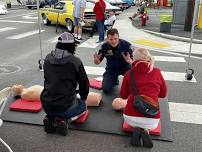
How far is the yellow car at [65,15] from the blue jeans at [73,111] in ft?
34.5

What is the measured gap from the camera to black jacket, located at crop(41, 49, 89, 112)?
4793 millimetres

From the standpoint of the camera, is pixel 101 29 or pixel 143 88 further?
pixel 101 29

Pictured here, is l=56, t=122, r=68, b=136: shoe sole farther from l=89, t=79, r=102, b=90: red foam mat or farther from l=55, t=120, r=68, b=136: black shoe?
l=89, t=79, r=102, b=90: red foam mat

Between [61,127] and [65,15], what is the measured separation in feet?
39.9

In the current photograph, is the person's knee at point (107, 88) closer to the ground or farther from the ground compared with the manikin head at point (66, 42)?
closer to the ground

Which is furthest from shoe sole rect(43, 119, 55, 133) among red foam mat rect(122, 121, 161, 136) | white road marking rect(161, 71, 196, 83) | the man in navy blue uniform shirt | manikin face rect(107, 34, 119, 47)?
white road marking rect(161, 71, 196, 83)

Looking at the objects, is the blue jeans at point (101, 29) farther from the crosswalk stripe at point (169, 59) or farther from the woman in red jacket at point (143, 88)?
the woman in red jacket at point (143, 88)

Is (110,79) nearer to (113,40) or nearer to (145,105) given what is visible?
(113,40)

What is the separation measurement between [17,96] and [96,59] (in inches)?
67.6

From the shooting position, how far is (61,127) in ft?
16.3

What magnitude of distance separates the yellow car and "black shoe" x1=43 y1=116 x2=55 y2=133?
1076 cm

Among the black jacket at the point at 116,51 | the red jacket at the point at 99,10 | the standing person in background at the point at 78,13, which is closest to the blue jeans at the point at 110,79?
the black jacket at the point at 116,51

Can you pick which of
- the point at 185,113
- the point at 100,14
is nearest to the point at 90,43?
the point at 100,14

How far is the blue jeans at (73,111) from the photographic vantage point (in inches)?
196
